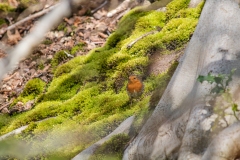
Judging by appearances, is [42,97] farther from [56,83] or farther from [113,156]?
[113,156]

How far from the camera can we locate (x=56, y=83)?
8.16 metres

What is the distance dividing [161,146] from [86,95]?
11.3 ft

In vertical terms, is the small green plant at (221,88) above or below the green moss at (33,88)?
above

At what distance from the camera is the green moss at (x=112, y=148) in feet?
16.4

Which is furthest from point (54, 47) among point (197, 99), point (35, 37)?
point (35, 37)

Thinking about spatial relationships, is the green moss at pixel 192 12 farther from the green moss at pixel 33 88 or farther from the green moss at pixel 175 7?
the green moss at pixel 33 88

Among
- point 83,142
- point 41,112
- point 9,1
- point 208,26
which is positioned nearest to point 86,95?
point 41,112

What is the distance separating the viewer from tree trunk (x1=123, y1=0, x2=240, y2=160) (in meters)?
3.38

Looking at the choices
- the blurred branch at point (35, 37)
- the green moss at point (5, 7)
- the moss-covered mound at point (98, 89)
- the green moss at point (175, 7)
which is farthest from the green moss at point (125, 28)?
the blurred branch at point (35, 37)

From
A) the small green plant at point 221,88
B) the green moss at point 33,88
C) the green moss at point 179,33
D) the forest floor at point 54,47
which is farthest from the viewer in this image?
the forest floor at point 54,47

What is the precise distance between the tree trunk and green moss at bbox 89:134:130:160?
307 millimetres

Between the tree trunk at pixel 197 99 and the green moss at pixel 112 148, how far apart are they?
1.01 feet

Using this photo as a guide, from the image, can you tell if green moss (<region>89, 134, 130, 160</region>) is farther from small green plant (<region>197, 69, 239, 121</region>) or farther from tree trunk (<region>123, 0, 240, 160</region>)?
small green plant (<region>197, 69, 239, 121</region>)

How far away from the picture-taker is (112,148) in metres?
5.11
